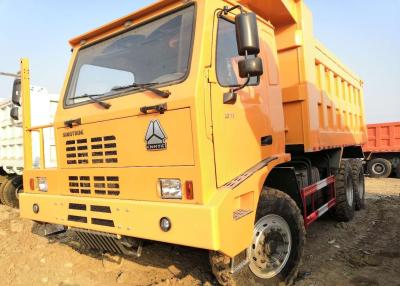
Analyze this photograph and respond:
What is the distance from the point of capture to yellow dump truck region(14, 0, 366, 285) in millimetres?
2785

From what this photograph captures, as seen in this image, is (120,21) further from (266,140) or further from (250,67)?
(266,140)

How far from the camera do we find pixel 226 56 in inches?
125

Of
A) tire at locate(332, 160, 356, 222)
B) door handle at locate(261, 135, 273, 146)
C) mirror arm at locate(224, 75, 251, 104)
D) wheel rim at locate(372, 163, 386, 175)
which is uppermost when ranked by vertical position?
mirror arm at locate(224, 75, 251, 104)

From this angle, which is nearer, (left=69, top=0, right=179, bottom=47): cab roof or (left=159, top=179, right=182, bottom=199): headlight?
(left=159, top=179, right=182, bottom=199): headlight

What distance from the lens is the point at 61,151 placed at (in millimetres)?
3723

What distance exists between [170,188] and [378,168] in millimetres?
14509

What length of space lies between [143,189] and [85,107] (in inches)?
43.9

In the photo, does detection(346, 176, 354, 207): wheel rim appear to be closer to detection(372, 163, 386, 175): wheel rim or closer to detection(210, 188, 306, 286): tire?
detection(210, 188, 306, 286): tire

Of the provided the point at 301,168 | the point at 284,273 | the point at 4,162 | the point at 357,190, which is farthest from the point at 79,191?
the point at 4,162

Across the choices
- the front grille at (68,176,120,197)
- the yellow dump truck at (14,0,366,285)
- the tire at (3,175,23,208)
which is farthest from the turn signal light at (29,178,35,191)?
the tire at (3,175,23,208)

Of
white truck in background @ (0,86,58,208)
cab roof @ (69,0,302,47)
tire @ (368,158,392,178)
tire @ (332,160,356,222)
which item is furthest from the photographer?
tire @ (368,158,392,178)

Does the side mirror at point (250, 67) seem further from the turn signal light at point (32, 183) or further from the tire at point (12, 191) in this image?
the tire at point (12, 191)

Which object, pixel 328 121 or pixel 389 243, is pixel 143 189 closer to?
pixel 328 121

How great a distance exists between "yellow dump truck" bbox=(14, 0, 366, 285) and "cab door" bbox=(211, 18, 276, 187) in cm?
1
